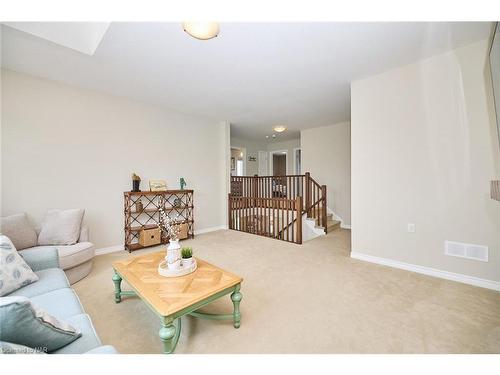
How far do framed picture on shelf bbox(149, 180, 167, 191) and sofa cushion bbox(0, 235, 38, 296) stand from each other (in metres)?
2.43

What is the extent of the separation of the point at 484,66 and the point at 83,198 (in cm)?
543

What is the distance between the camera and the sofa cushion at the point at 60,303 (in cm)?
134

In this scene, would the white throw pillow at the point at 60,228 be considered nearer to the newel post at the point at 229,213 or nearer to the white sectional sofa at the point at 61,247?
the white sectional sofa at the point at 61,247

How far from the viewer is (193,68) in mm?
2814

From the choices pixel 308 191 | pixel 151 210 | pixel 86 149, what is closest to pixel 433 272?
pixel 308 191

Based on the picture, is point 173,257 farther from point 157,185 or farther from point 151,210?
point 157,185

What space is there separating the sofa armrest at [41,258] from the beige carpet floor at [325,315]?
49 centimetres

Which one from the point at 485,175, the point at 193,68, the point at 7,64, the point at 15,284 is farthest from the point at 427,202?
the point at 7,64

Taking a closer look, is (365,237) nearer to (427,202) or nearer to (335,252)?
(335,252)

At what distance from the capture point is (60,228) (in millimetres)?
2684

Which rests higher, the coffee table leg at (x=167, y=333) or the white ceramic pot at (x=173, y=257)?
the white ceramic pot at (x=173, y=257)

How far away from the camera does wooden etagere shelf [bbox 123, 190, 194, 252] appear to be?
378 cm

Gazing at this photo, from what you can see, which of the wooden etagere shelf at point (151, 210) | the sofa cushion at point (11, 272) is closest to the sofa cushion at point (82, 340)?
the sofa cushion at point (11, 272)

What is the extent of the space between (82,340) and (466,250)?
3.56 m
